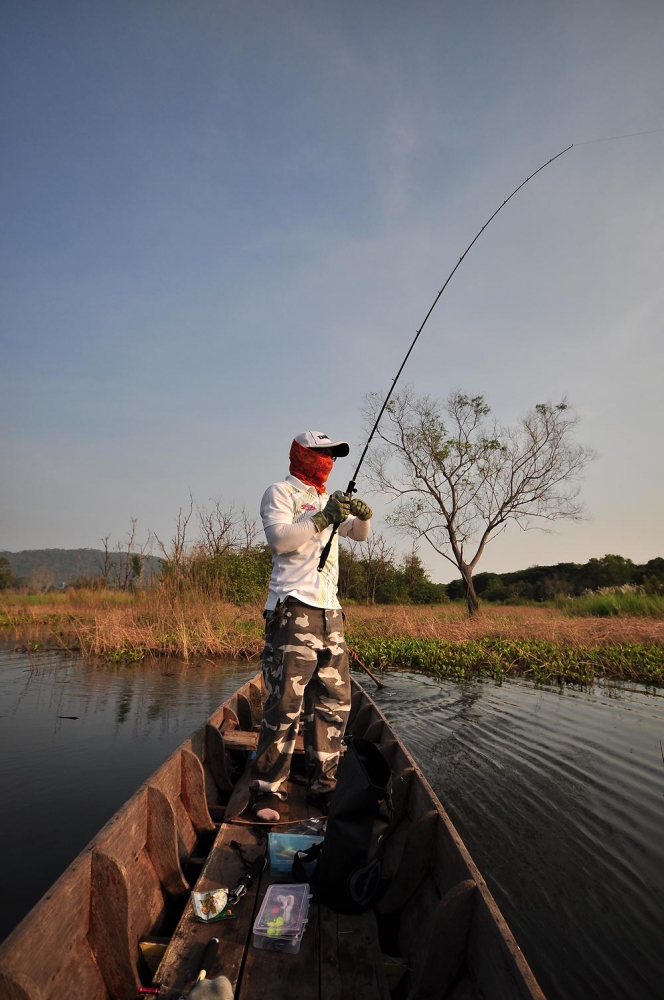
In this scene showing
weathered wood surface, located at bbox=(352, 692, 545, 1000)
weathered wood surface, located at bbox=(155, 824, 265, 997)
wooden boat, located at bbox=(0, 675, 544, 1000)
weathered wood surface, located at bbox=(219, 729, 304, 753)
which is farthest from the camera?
weathered wood surface, located at bbox=(219, 729, 304, 753)

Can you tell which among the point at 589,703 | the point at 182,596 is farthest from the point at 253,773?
the point at 182,596

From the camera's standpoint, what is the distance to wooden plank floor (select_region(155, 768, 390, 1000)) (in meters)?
1.86

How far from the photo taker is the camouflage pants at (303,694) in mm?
3223

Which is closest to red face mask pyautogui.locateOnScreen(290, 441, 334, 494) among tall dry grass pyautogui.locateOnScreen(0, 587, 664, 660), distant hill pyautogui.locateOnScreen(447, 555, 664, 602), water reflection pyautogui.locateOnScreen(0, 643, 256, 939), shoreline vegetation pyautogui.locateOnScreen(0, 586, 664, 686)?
water reflection pyautogui.locateOnScreen(0, 643, 256, 939)

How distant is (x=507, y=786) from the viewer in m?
5.25

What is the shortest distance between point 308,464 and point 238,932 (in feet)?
7.60

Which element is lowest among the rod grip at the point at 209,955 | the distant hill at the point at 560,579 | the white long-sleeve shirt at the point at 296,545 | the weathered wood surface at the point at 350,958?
the weathered wood surface at the point at 350,958

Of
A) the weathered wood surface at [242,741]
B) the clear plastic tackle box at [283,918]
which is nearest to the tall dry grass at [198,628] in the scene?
the weathered wood surface at [242,741]

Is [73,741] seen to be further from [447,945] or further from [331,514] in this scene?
[447,945]

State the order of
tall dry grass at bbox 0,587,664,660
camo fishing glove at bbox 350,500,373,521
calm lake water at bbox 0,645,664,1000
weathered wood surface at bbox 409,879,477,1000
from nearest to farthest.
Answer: weathered wood surface at bbox 409,879,477,1000 < calm lake water at bbox 0,645,664,1000 < camo fishing glove at bbox 350,500,373,521 < tall dry grass at bbox 0,587,664,660

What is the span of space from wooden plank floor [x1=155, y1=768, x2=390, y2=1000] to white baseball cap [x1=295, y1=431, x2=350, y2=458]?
2.27m

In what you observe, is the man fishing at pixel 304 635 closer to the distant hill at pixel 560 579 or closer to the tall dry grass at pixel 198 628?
the tall dry grass at pixel 198 628

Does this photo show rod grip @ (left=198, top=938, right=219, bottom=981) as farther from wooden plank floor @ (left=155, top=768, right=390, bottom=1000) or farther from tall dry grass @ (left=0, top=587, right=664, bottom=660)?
tall dry grass @ (left=0, top=587, right=664, bottom=660)

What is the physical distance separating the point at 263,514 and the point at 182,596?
10046 millimetres
